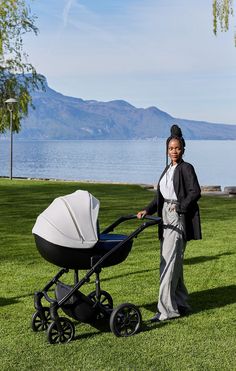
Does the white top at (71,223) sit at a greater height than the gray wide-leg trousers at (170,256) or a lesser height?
greater

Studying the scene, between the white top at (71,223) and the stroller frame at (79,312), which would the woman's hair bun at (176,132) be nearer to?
the stroller frame at (79,312)

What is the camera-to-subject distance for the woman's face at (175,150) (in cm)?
519

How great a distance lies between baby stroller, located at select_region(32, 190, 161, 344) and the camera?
4.68 m

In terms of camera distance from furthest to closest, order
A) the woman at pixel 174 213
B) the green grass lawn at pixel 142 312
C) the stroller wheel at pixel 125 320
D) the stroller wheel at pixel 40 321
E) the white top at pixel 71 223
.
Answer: the woman at pixel 174 213
the stroller wheel at pixel 40 321
the stroller wheel at pixel 125 320
the white top at pixel 71 223
the green grass lawn at pixel 142 312

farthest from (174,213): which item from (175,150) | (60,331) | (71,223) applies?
(60,331)

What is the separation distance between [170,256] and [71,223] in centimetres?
105

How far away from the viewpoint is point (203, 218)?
43.1 ft

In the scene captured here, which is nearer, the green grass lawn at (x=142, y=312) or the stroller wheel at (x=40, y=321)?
the green grass lawn at (x=142, y=312)

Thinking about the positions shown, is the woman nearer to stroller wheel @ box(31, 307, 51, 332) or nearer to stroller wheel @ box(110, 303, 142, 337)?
stroller wheel @ box(110, 303, 142, 337)

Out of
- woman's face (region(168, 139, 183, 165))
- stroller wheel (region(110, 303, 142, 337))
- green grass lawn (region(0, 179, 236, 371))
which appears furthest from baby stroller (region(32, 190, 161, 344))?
woman's face (region(168, 139, 183, 165))

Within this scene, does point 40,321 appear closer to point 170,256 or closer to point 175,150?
point 170,256

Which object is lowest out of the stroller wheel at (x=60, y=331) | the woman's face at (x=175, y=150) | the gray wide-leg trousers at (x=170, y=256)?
the stroller wheel at (x=60, y=331)

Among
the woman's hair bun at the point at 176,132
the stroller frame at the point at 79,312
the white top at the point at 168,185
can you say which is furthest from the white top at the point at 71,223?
the woman's hair bun at the point at 176,132

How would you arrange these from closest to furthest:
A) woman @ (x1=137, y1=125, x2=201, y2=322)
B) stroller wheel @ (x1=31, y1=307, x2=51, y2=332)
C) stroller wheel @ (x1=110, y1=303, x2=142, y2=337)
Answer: stroller wheel @ (x1=110, y1=303, x2=142, y2=337) → stroller wheel @ (x1=31, y1=307, x2=51, y2=332) → woman @ (x1=137, y1=125, x2=201, y2=322)
